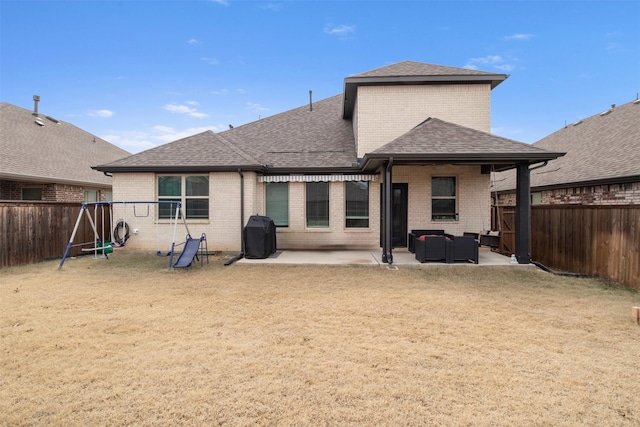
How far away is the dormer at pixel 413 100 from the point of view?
37.3 feet

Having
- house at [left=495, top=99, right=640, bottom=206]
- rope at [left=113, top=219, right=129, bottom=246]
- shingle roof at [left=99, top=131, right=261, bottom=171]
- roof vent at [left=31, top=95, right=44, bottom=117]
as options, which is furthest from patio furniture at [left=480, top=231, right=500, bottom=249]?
roof vent at [left=31, top=95, right=44, bottom=117]

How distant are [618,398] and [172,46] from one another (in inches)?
698

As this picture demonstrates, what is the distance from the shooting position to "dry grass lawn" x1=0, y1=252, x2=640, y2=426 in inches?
98.8

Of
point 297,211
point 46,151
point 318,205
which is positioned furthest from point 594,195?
point 46,151

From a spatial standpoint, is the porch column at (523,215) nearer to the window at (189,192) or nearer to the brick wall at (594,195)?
the brick wall at (594,195)

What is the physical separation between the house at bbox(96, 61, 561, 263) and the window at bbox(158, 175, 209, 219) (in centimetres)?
4

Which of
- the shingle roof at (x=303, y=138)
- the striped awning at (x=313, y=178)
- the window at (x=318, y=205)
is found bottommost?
the window at (x=318, y=205)

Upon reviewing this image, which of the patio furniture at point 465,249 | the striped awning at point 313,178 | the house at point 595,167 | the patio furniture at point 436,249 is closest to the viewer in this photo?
the patio furniture at point 465,249

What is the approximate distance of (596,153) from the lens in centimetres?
1243

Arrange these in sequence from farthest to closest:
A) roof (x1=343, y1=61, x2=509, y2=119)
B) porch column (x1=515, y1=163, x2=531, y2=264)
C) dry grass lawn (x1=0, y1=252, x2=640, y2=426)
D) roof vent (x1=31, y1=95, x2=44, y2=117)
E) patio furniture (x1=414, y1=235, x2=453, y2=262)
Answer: roof vent (x1=31, y1=95, x2=44, y2=117) < roof (x1=343, y1=61, x2=509, y2=119) < patio furniture (x1=414, y1=235, x2=453, y2=262) < porch column (x1=515, y1=163, x2=531, y2=264) < dry grass lawn (x1=0, y1=252, x2=640, y2=426)

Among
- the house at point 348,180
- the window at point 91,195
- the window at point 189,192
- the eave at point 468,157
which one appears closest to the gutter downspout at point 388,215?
the eave at point 468,157

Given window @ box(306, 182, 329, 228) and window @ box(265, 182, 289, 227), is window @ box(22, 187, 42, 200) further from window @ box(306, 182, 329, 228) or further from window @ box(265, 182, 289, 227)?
window @ box(306, 182, 329, 228)

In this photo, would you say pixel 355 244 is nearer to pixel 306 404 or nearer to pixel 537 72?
pixel 306 404

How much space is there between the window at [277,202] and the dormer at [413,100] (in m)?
3.25
